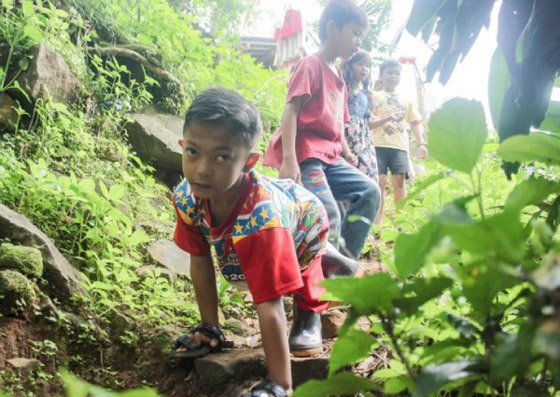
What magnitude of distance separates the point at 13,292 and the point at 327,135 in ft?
6.16

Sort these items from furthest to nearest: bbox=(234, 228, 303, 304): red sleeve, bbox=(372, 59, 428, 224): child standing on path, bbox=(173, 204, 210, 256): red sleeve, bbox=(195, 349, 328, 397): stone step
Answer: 1. bbox=(372, 59, 428, 224): child standing on path
2. bbox=(173, 204, 210, 256): red sleeve
3. bbox=(195, 349, 328, 397): stone step
4. bbox=(234, 228, 303, 304): red sleeve

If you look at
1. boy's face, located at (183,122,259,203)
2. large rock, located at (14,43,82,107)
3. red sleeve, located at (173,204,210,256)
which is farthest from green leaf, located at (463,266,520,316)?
large rock, located at (14,43,82,107)

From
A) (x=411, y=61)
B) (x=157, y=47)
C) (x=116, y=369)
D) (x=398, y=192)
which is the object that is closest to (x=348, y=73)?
(x=398, y=192)

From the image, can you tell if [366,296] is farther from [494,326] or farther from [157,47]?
[157,47]

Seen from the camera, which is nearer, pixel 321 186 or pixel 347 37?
pixel 321 186

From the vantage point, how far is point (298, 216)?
228 centimetres

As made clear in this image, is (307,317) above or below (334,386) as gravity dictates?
below

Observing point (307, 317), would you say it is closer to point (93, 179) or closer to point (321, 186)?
point (321, 186)

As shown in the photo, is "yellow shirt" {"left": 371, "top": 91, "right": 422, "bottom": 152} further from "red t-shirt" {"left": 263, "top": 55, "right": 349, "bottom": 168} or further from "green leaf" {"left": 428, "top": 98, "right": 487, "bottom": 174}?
"green leaf" {"left": 428, "top": 98, "right": 487, "bottom": 174}

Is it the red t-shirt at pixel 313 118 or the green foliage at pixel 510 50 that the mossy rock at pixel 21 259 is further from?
the green foliage at pixel 510 50

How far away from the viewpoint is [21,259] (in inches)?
79.2

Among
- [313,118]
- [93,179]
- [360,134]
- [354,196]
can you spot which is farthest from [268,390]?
[360,134]

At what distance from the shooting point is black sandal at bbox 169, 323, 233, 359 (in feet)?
6.72

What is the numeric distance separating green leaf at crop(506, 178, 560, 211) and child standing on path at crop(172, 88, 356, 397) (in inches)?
51.6
